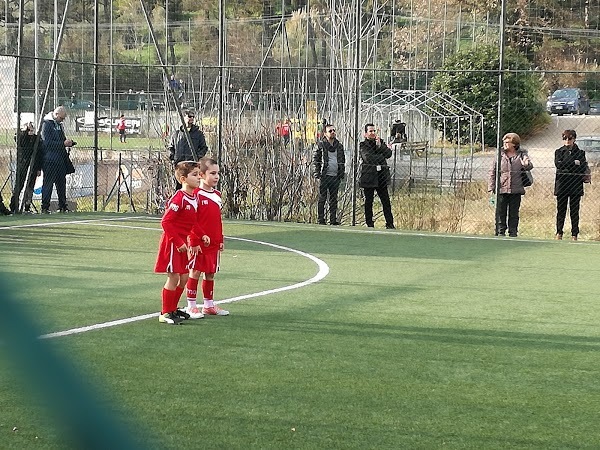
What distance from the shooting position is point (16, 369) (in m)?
1.07

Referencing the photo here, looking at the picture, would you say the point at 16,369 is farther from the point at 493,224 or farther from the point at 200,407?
the point at 493,224

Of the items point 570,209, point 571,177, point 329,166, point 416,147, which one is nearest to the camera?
point 571,177

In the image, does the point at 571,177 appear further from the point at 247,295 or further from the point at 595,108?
the point at 247,295

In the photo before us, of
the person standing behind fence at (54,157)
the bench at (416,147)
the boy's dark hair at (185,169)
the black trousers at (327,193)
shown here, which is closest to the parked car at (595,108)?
the bench at (416,147)

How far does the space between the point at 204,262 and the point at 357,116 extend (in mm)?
11089

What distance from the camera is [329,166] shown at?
17781mm

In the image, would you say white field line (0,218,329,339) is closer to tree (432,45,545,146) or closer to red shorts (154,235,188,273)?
red shorts (154,235,188,273)

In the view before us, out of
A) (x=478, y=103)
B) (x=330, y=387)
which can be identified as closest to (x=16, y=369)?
(x=330, y=387)

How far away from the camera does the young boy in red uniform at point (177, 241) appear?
26.1 feet

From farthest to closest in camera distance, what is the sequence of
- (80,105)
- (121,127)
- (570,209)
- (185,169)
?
(121,127) < (80,105) < (570,209) < (185,169)

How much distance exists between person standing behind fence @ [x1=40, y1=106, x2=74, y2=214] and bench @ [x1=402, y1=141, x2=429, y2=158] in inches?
322

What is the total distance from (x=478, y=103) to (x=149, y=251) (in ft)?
42.0

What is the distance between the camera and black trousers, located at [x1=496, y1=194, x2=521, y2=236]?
16.6 meters

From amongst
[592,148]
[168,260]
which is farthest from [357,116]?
[168,260]
